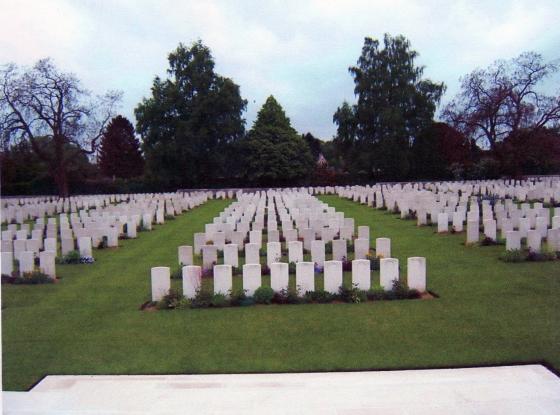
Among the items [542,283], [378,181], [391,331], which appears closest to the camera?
[391,331]

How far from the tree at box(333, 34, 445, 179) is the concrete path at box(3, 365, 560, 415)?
118ft

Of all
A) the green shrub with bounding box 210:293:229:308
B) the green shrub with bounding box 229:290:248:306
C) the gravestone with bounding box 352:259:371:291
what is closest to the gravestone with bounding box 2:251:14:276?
the green shrub with bounding box 210:293:229:308

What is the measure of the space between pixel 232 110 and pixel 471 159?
58.2ft

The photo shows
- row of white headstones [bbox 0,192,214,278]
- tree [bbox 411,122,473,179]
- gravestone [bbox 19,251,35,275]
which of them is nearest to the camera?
gravestone [bbox 19,251,35,275]

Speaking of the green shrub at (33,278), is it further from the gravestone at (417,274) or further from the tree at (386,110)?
the tree at (386,110)

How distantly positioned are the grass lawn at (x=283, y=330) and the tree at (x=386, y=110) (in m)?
31.5

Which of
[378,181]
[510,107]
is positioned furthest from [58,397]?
[378,181]

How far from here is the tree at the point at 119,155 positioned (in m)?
60.5

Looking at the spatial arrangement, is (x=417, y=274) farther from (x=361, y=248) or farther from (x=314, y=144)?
(x=314, y=144)

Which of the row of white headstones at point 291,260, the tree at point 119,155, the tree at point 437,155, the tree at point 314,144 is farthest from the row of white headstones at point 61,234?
the tree at point 314,144

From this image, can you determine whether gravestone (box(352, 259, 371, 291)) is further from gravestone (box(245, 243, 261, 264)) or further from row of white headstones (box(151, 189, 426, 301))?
gravestone (box(245, 243, 261, 264))

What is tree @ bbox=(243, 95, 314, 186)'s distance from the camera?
42.3 m

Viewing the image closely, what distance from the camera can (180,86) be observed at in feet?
133

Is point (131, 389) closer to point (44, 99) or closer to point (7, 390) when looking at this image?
point (7, 390)
